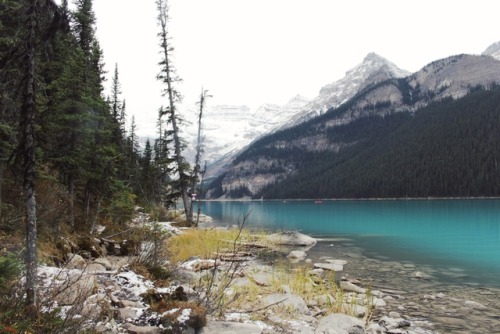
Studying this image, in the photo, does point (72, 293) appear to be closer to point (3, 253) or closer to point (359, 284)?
point (3, 253)

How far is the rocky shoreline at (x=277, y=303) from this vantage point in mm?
7199

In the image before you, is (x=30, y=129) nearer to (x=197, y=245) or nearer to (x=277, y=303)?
(x=277, y=303)

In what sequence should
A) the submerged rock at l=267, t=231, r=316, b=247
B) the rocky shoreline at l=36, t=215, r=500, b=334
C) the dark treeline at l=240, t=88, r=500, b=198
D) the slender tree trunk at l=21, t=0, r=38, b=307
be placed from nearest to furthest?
the slender tree trunk at l=21, t=0, r=38, b=307 < the rocky shoreline at l=36, t=215, r=500, b=334 < the submerged rock at l=267, t=231, r=316, b=247 < the dark treeline at l=240, t=88, r=500, b=198

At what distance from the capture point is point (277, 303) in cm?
927

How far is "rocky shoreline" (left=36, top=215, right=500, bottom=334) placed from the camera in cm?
720

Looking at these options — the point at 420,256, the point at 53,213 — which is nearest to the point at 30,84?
the point at 53,213

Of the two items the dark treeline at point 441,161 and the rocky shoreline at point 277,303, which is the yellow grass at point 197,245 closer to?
the rocky shoreline at point 277,303

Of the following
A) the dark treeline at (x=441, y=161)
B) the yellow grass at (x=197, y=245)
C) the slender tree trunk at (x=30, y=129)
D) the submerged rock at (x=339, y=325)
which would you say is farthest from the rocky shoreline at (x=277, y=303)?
the dark treeline at (x=441, y=161)

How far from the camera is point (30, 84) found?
6961 mm

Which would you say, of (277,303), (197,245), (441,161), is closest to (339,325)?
(277,303)

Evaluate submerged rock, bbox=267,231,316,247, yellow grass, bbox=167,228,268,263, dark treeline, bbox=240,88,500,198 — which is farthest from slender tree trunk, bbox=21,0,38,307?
dark treeline, bbox=240,88,500,198

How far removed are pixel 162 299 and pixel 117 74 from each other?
50183 millimetres

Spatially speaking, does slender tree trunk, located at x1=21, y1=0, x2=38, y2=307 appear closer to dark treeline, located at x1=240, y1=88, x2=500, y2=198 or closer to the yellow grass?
the yellow grass

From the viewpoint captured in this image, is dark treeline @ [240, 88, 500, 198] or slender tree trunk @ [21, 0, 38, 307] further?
dark treeline @ [240, 88, 500, 198]
